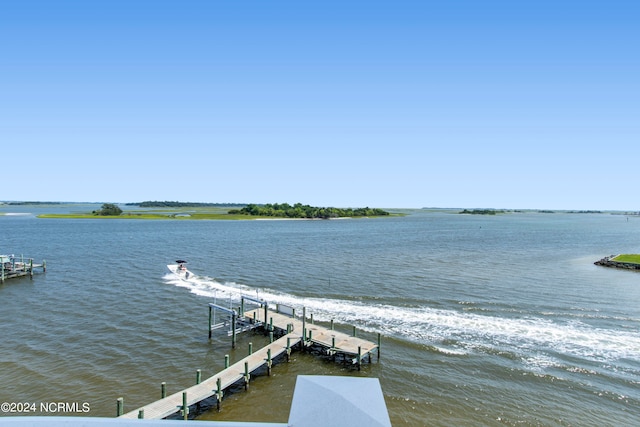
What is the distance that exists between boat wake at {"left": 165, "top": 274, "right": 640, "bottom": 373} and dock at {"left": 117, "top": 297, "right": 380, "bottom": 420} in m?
2.79

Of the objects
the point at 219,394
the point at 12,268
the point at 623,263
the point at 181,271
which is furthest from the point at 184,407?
the point at 623,263

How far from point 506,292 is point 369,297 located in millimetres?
15888

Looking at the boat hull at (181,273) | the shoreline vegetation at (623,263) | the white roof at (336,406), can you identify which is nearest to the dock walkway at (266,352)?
the white roof at (336,406)

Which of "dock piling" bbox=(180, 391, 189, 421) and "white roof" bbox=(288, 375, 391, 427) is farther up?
"white roof" bbox=(288, 375, 391, 427)

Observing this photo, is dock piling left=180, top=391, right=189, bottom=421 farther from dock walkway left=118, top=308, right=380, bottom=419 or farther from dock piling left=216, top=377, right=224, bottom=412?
dock piling left=216, top=377, right=224, bottom=412

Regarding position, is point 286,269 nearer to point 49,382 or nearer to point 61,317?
point 61,317

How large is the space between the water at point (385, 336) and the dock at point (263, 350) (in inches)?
35.7

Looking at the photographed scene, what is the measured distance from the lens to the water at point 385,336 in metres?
20.8

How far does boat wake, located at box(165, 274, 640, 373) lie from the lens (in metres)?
27.0

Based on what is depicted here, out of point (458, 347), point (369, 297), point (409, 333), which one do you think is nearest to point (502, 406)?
point (458, 347)

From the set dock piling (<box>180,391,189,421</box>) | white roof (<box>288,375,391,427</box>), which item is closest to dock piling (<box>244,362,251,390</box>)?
dock piling (<box>180,391,189,421</box>)

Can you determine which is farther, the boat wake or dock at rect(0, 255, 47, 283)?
dock at rect(0, 255, 47, 283)

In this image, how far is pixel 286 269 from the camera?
184 feet

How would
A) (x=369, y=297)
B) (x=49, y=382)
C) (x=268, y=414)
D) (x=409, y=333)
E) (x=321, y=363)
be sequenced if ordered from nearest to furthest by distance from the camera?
(x=268, y=414) → (x=49, y=382) → (x=321, y=363) → (x=409, y=333) → (x=369, y=297)
